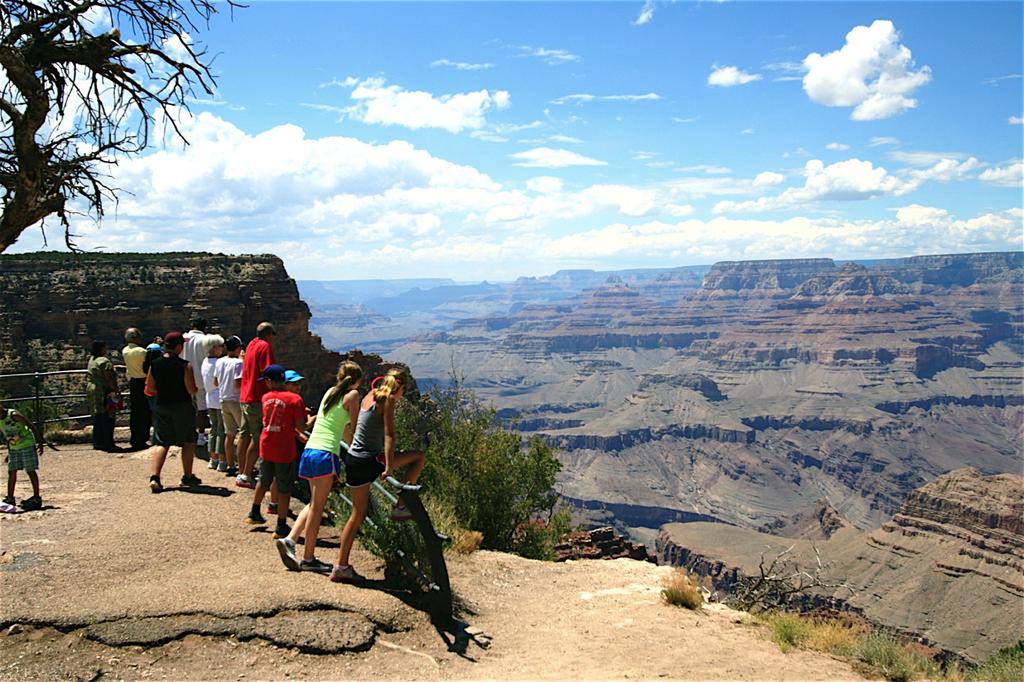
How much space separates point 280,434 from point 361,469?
1683mm

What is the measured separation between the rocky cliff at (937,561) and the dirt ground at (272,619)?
166 feet

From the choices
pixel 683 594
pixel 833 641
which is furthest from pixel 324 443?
pixel 833 641

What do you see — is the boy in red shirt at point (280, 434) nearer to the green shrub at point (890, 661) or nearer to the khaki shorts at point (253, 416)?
the khaki shorts at point (253, 416)

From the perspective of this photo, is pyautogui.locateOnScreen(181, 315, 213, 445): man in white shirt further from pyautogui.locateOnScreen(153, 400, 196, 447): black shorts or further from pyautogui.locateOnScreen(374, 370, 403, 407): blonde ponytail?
pyautogui.locateOnScreen(374, 370, 403, 407): blonde ponytail

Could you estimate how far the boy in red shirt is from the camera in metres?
8.34

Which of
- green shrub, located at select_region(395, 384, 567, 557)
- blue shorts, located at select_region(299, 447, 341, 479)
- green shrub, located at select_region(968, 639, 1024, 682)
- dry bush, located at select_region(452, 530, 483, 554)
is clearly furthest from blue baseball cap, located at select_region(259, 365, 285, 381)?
green shrub, located at select_region(968, 639, 1024, 682)

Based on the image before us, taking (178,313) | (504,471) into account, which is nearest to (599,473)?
(178,313)

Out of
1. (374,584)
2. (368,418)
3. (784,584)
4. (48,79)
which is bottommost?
(784,584)

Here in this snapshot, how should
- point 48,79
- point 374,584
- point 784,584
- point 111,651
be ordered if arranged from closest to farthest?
point 111,651 → point 48,79 → point 374,584 → point 784,584

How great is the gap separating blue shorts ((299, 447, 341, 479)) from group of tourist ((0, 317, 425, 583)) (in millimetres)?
10

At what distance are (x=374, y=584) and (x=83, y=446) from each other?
9.13 metres

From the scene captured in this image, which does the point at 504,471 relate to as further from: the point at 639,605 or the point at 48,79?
the point at 48,79

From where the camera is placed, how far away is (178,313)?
46781 mm

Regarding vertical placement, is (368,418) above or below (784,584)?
above
